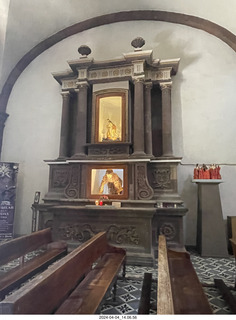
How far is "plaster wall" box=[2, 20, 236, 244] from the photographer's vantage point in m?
4.69

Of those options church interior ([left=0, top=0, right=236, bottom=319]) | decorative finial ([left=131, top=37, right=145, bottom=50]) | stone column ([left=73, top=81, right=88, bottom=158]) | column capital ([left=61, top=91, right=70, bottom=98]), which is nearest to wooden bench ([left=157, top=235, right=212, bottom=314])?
church interior ([left=0, top=0, right=236, bottom=319])

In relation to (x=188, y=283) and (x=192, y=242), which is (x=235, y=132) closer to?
(x=192, y=242)

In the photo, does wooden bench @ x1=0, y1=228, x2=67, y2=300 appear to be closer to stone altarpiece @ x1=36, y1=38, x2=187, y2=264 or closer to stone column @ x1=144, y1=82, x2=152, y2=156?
stone altarpiece @ x1=36, y1=38, x2=187, y2=264

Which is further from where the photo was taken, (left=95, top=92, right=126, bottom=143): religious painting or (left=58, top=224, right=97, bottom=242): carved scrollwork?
(left=95, top=92, right=126, bottom=143): religious painting

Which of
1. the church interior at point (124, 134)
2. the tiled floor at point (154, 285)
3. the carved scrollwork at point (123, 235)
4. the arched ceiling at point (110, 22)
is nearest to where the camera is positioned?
the tiled floor at point (154, 285)

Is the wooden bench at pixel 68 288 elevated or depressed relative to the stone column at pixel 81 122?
depressed

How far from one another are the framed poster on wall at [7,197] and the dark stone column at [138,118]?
286 cm

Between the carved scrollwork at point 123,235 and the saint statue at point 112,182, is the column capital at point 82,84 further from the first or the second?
the carved scrollwork at point 123,235

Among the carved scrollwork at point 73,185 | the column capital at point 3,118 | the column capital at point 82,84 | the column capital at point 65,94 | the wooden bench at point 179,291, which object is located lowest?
the wooden bench at point 179,291

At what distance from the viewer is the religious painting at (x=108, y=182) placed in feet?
13.8

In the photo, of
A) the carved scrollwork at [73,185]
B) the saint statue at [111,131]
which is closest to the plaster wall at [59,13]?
the saint statue at [111,131]

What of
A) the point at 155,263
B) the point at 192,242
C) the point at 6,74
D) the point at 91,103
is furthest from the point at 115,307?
the point at 6,74

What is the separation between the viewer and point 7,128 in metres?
5.80

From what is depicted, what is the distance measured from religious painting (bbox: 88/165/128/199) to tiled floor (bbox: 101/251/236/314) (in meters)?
1.39
